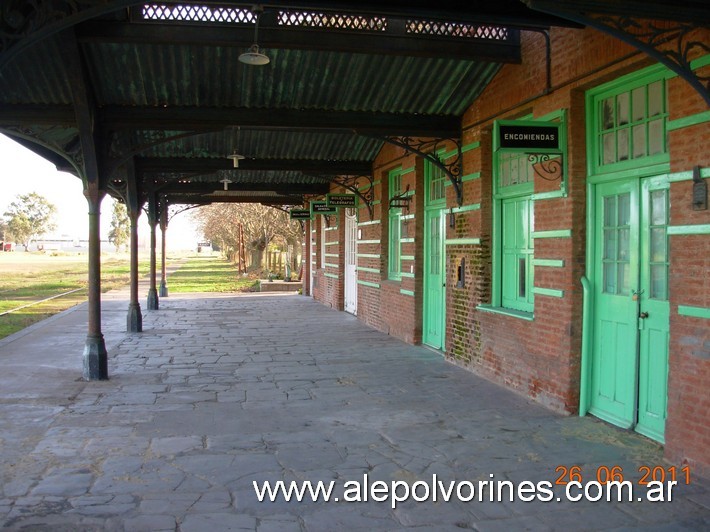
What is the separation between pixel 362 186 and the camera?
50.3ft

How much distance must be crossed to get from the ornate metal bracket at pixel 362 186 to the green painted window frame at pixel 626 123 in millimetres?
8044

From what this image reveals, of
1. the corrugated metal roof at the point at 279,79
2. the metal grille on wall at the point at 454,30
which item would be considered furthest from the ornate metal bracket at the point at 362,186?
the metal grille on wall at the point at 454,30

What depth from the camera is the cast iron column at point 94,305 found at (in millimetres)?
8672

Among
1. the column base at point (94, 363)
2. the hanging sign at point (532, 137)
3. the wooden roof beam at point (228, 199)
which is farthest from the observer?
the wooden roof beam at point (228, 199)

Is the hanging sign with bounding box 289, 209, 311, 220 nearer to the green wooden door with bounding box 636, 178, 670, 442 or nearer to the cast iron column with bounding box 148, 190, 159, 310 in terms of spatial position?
the cast iron column with bounding box 148, 190, 159, 310

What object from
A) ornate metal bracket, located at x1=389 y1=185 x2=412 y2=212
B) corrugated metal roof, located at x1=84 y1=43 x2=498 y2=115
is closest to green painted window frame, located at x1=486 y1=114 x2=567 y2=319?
corrugated metal roof, located at x1=84 y1=43 x2=498 y2=115

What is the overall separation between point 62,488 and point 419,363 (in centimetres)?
603

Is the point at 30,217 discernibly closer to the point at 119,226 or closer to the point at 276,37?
the point at 119,226

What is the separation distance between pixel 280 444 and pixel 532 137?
3.87 metres

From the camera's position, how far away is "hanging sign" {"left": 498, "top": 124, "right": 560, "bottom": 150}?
6516mm

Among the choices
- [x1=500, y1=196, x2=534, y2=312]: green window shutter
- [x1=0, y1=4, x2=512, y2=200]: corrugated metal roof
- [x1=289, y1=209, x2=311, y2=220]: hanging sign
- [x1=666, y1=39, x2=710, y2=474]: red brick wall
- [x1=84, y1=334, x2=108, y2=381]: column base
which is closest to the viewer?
[x1=666, y1=39, x2=710, y2=474]: red brick wall

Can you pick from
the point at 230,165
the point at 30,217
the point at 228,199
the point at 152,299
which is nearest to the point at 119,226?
the point at 30,217

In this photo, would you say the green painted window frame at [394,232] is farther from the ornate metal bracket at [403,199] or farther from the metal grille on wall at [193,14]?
the metal grille on wall at [193,14]

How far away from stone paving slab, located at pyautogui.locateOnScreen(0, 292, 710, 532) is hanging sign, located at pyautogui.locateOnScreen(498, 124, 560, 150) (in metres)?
2.74
